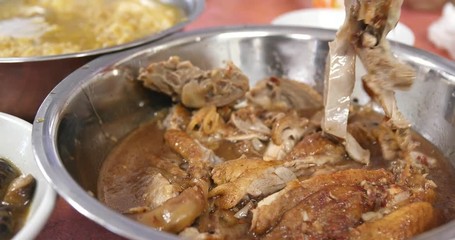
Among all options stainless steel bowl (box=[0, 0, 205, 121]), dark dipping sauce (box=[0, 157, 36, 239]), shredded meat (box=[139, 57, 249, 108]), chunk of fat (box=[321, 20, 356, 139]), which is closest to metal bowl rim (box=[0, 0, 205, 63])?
stainless steel bowl (box=[0, 0, 205, 121])

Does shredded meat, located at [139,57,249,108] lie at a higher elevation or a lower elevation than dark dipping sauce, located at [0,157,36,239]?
lower

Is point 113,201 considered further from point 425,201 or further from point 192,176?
point 425,201

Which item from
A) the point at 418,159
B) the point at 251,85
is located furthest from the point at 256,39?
the point at 418,159

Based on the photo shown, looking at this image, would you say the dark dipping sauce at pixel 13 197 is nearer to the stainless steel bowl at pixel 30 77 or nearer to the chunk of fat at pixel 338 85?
the stainless steel bowl at pixel 30 77

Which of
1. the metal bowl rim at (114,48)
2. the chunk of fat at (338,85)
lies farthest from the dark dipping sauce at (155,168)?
the metal bowl rim at (114,48)

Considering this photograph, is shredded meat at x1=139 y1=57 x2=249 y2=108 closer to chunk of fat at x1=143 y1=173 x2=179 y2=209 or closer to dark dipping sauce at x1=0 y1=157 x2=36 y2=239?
chunk of fat at x1=143 y1=173 x2=179 y2=209

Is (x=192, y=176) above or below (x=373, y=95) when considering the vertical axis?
below

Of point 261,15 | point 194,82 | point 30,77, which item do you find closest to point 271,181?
point 194,82
